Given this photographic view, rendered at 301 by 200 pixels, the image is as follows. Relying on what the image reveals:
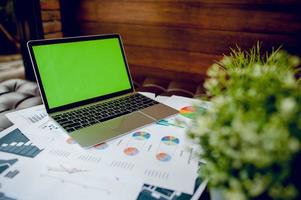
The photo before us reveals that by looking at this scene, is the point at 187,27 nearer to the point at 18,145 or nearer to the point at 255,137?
the point at 18,145

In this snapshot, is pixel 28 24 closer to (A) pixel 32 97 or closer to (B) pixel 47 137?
(A) pixel 32 97

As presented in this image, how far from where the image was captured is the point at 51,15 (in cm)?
188

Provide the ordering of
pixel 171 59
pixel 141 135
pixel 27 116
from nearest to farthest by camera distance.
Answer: pixel 141 135, pixel 27 116, pixel 171 59

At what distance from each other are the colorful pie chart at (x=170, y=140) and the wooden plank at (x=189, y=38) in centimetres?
100

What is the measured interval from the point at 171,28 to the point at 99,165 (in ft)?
4.12

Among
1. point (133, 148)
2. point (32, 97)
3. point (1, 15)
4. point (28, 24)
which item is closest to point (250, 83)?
point (133, 148)

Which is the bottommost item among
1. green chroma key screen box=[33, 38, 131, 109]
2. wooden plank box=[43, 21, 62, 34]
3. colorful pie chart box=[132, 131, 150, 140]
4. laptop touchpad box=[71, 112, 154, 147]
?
colorful pie chart box=[132, 131, 150, 140]

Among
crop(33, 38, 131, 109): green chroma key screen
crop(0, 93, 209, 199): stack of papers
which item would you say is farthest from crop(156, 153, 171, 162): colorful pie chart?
crop(33, 38, 131, 109): green chroma key screen

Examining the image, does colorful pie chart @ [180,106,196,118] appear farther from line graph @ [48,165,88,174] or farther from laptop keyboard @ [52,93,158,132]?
line graph @ [48,165,88,174]

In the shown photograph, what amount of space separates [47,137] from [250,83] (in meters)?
0.64

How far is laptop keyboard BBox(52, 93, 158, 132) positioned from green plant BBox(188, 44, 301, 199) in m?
0.50

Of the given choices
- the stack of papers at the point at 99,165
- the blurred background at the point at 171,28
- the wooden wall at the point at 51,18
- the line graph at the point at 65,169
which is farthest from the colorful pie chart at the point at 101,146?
the wooden wall at the point at 51,18

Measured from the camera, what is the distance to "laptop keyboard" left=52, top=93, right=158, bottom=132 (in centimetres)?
92

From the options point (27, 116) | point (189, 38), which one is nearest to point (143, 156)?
point (27, 116)
